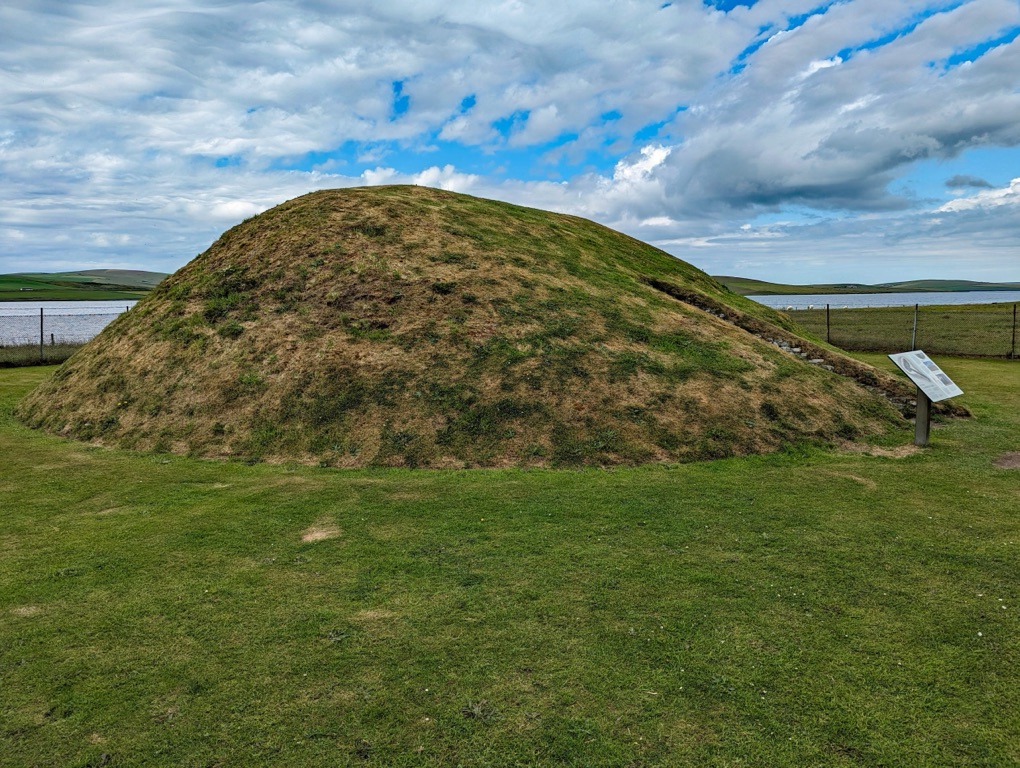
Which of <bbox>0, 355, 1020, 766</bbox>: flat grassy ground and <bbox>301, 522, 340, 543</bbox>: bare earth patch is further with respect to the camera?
<bbox>301, 522, 340, 543</bbox>: bare earth patch

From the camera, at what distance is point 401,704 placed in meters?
4.51

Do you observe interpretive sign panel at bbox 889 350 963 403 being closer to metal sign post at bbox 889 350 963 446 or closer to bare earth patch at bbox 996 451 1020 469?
metal sign post at bbox 889 350 963 446

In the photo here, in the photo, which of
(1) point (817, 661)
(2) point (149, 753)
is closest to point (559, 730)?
(1) point (817, 661)

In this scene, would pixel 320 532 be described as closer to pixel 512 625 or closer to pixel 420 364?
pixel 512 625

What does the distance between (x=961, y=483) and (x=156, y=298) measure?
749 inches

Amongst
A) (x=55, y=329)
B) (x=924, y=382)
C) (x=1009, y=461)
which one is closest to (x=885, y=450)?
(x=924, y=382)

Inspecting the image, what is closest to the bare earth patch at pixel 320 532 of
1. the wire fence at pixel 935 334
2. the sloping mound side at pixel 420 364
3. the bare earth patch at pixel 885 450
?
the sloping mound side at pixel 420 364

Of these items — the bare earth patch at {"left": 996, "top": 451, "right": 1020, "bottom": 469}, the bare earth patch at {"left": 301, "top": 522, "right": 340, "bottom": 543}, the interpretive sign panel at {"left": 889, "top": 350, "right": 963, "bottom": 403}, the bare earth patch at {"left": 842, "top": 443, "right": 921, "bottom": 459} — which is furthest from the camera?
the bare earth patch at {"left": 842, "top": 443, "right": 921, "bottom": 459}

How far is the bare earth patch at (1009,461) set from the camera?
11.0 m

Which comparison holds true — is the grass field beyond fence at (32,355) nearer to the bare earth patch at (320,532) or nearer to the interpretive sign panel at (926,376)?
the bare earth patch at (320,532)

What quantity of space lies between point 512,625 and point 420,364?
28.3 feet

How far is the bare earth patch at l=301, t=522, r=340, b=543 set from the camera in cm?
781

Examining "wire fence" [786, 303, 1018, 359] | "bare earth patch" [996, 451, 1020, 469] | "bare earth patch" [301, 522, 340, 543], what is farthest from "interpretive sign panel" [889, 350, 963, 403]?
"wire fence" [786, 303, 1018, 359]

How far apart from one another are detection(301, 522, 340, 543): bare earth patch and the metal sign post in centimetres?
997
